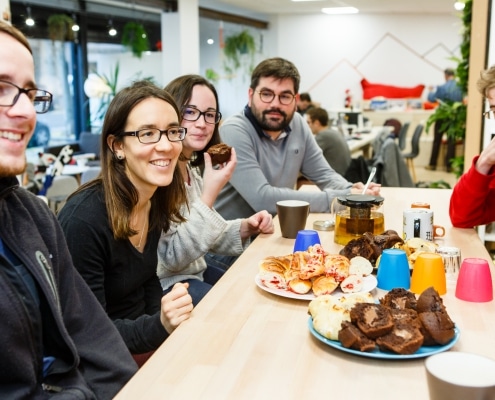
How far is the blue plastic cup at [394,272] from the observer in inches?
63.5

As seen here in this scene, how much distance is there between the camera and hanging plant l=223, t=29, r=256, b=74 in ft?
41.0

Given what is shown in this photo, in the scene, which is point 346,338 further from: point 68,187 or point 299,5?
point 299,5

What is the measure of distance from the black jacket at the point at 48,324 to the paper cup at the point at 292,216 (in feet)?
Answer: 2.83

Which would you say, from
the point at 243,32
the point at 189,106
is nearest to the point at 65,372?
the point at 189,106

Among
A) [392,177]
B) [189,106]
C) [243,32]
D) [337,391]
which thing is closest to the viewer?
[337,391]

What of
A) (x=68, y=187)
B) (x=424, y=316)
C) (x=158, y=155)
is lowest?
(x=68, y=187)

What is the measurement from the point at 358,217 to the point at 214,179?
1.77ft

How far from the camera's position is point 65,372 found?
131 centimetres

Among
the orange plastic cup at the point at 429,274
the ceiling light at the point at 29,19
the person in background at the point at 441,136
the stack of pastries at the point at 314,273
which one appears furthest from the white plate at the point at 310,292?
the person in background at the point at 441,136

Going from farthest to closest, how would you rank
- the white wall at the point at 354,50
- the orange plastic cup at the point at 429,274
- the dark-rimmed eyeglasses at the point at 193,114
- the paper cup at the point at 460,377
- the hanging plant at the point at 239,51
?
1. the hanging plant at the point at 239,51
2. the white wall at the point at 354,50
3. the dark-rimmed eyeglasses at the point at 193,114
4. the orange plastic cup at the point at 429,274
5. the paper cup at the point at 460,377

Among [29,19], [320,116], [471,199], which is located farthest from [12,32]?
[29,19]

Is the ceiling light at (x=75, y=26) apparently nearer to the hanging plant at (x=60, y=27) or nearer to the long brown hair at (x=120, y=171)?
the hanging plant at (x=60, y=27)

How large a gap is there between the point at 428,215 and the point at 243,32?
11088 millimetres

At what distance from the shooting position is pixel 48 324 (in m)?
1.29
